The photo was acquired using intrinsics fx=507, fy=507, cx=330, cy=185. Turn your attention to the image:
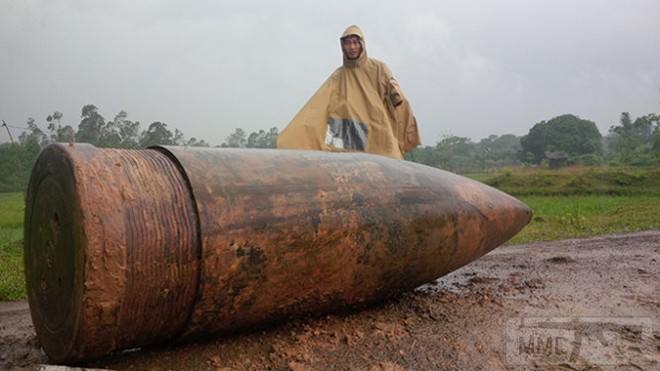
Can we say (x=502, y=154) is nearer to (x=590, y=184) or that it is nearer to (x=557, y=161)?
A: (x=557, y=161)

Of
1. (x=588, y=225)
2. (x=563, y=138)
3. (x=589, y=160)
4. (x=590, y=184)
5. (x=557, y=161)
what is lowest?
(x=588, y=225)

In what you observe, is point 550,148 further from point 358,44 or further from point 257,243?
point 257,243

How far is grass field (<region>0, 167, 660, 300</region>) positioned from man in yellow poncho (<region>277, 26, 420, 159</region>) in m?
2.76

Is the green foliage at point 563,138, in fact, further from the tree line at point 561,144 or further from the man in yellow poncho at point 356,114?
the man in yellow poncho at point 356,114

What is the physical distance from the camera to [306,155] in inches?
119

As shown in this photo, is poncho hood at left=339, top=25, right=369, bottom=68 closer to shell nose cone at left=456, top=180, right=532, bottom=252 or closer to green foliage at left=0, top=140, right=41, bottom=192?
shell nose cone at left=456, top=180, right=532, bottom=252

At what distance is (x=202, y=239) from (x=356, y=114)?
4355 millimetres

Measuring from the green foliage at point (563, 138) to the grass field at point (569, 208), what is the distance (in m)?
19.9

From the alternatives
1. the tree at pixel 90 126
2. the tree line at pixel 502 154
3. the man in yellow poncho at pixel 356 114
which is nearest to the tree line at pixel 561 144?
the tree line at pixel 502 154

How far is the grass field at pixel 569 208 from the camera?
25.0 feet

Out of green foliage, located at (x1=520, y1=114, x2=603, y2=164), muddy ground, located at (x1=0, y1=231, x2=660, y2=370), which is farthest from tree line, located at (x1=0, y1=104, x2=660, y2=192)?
muddy ground, located at (x1=0, y1=231, x2=660, y2=370)

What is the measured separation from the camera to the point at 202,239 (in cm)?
229

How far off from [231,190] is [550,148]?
136 ft

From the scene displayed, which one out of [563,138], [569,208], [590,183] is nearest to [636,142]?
[563,138]
